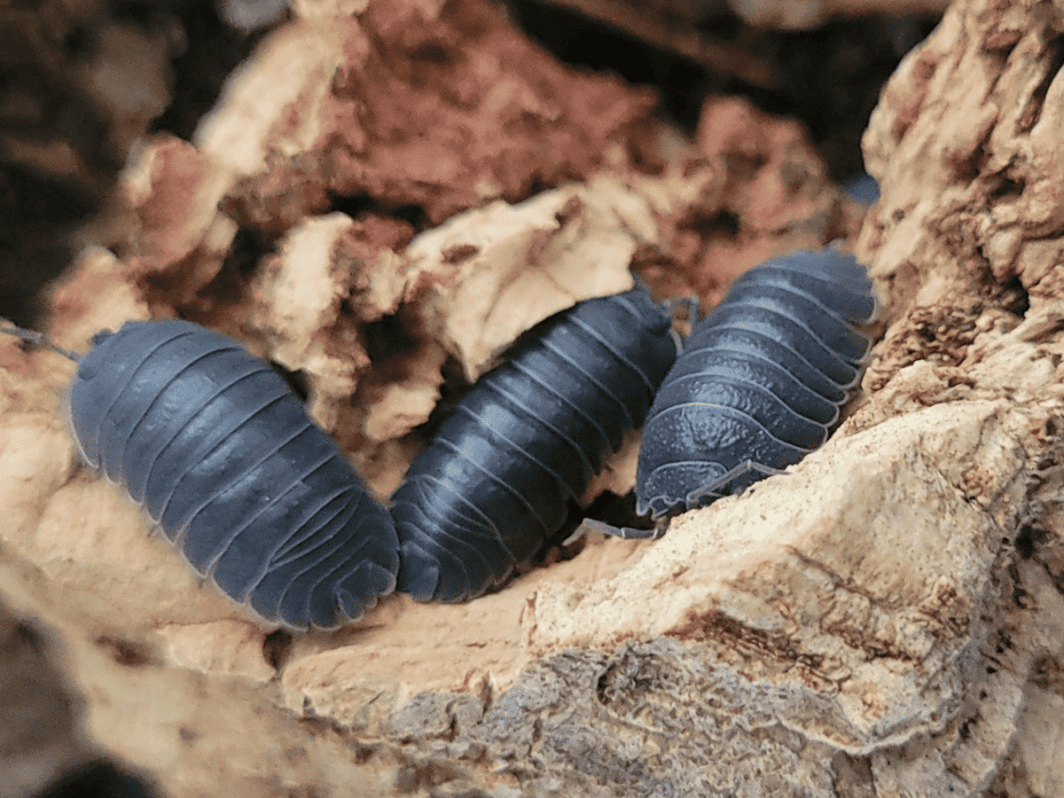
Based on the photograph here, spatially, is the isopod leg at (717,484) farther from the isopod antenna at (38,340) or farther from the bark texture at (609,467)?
the isopod antenna at (38,340)

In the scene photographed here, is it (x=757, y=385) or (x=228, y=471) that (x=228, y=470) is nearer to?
(x=228, y=471)

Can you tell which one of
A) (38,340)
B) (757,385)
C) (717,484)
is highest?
(38,340)

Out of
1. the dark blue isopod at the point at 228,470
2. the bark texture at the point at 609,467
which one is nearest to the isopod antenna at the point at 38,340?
the bark texture at the point at 609,467

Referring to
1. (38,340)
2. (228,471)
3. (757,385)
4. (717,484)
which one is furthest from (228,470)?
(757,385)

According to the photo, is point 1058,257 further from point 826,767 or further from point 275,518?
point 275,518

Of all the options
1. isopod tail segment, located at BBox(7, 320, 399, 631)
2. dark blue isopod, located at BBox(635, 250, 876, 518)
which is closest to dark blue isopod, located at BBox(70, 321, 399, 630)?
isopod tail segment, located at BBox(7, 320, 399, 631)

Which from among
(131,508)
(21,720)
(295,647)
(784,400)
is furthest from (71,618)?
(784,400)

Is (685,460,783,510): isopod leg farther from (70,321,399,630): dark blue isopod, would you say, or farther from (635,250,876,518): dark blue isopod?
(70,321,399,630): dark blue isopod
